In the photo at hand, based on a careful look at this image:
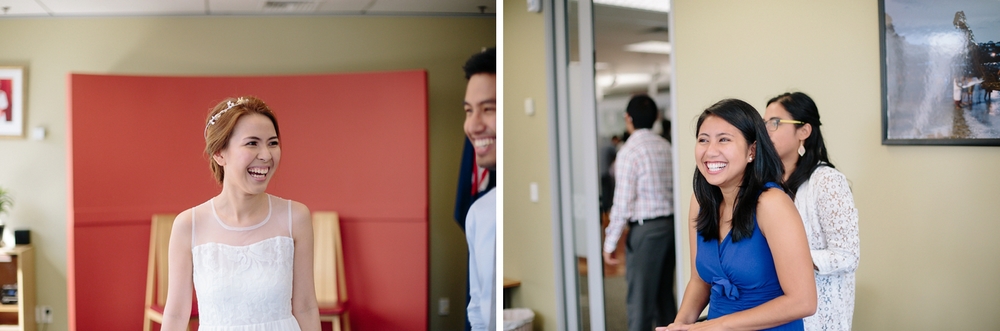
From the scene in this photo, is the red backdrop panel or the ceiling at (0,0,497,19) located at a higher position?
the ceiling at (0,0,497,19)

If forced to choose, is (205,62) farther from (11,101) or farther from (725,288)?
(725,288)

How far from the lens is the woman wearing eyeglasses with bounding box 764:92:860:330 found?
190 centimetres

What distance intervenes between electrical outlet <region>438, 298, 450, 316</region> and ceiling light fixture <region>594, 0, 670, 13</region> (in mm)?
1547

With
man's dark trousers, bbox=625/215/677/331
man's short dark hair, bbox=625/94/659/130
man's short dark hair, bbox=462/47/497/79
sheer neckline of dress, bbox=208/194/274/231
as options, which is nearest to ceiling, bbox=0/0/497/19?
man's short dark hair, bbox=462/47/497/79

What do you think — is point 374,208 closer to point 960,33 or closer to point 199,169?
point 199,169

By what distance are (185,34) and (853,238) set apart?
1.83m

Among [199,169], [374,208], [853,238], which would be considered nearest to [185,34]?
[199,169]

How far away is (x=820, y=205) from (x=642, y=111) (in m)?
1.22

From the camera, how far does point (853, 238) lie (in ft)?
6.22

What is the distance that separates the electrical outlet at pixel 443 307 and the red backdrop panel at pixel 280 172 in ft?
0.16

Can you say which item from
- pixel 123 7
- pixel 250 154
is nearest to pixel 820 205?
pixel 250 154

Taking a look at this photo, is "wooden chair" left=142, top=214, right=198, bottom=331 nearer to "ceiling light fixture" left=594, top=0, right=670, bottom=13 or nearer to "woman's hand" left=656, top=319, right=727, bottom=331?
"woman's hand" left=656, top=319, right=727, bottom=331

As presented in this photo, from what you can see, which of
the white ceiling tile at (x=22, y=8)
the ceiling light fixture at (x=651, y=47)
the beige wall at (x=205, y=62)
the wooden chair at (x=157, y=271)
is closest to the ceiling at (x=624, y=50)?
the ceiling light fixture at (x=651, y=47)

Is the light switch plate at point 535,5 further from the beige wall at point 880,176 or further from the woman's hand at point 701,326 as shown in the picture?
the woman's hand at point 701,326
